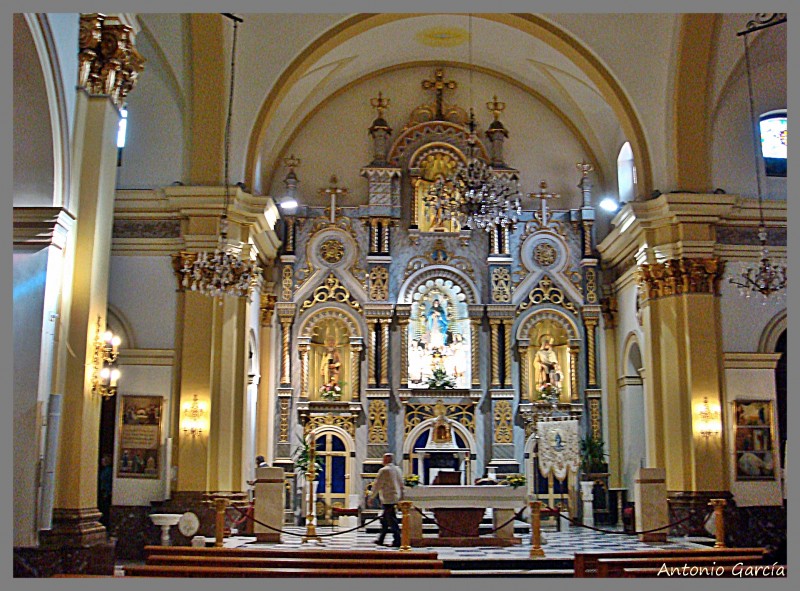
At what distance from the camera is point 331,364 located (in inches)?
792

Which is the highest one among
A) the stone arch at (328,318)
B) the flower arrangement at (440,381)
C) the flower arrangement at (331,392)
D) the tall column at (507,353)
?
the stone arch at (328,318)

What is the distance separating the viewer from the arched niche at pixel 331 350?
20016 millimetres

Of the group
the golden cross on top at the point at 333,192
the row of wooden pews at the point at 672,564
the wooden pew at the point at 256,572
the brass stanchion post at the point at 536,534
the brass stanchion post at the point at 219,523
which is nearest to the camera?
the wooden pew at the point at 256,572

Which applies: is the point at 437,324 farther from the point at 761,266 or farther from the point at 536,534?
the point at 761,266

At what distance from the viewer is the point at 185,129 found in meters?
15.9

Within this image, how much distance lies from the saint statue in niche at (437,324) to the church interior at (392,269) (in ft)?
0.16

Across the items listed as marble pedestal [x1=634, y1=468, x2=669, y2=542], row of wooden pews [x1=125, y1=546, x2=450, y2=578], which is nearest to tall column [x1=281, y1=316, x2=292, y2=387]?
marble pedestal [x1=634, y1=468, x2=669, y2=542]

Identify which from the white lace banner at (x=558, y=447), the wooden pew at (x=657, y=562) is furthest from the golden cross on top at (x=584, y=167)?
the wooden pew at (x=657, y=562)

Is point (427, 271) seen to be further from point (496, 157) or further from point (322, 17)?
point (322, 17)

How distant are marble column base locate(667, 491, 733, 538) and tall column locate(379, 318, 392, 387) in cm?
694

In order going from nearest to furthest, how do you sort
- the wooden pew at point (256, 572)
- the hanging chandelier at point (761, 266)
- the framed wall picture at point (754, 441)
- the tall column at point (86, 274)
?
the tall column at point (86, 274) < the wooden pew at point (256, 572) < the hanging chandelier at point (761, 266) < the framed wall picture at point (754, 441)

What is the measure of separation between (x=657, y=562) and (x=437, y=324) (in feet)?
35.0

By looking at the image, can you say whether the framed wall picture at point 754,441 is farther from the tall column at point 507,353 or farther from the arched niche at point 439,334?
the arched niche at point 439,334

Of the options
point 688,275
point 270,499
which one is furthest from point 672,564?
point 688,275
